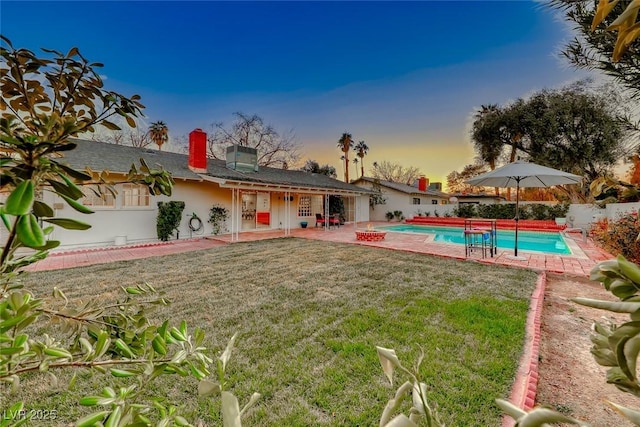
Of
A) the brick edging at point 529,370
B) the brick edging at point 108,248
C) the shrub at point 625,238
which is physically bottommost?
the brick edging at point 529,370

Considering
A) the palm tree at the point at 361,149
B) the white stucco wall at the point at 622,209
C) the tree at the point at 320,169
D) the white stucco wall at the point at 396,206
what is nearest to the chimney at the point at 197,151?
the white stucco wall at the point at 622,209

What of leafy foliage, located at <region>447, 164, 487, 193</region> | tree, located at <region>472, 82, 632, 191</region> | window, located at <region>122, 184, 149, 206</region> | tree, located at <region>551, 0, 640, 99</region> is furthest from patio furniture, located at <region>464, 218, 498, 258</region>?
leafy foliage, located at <region>447, 164, 487, 193</region>

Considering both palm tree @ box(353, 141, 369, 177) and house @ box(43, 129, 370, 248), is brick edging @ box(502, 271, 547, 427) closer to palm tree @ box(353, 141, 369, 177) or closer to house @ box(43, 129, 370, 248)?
house @ box(43, 129, 370, 248)

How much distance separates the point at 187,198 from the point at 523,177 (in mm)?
13569

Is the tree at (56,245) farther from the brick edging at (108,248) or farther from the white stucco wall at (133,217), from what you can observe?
the brick edging at (108,248)

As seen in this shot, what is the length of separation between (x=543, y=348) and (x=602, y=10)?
4529 millimetres

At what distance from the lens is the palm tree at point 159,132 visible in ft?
85.7

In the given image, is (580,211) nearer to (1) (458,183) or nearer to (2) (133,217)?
(1) (458,183)

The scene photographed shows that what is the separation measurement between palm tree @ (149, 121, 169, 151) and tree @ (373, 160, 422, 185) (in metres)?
30.5

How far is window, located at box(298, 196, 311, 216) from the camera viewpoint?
19.6 metres

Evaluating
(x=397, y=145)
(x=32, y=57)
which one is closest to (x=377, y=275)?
(x=32, y=57)

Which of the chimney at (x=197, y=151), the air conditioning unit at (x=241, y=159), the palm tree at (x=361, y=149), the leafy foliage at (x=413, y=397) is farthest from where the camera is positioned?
the palm tree at (x=361, y=149)

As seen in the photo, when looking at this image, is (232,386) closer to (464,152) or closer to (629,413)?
(629,413)

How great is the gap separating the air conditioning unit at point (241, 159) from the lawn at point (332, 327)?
30.5 feet
